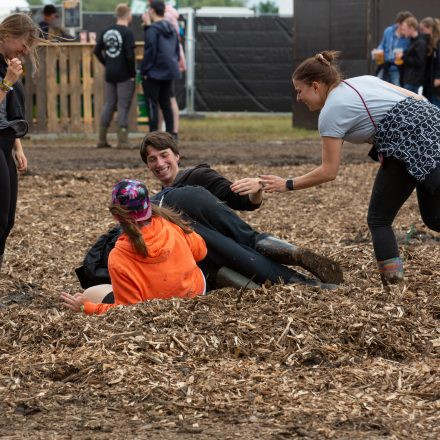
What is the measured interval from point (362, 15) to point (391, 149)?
14.4m

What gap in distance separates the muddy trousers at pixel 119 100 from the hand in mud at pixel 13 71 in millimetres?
9662

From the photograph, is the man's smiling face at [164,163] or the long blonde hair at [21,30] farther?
the man's smiling face at [164,163]

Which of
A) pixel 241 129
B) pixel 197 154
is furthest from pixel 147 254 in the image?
pixel 241 129

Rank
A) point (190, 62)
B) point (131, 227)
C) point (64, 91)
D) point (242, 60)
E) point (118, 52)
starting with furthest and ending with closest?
point (242, 60), point (190, 62), point (64, 91), point (118, 52), point (131, 227)

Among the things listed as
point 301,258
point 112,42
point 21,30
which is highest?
point 21,30

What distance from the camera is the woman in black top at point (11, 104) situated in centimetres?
625

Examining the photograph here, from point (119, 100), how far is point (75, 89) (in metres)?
2.00

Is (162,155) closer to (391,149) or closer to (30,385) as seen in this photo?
(391,149)

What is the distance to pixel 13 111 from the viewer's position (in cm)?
641

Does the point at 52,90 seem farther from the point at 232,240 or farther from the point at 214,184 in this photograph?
the point at 232,240

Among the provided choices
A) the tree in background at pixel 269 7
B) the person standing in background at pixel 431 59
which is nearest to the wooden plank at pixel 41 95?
the person standing in background at pixel 431 59

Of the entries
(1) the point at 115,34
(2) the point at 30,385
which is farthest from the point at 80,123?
(2) the point at 30,385

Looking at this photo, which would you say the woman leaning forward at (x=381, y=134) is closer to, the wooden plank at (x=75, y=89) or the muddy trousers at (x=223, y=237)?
the muddy trousers at (x=223, y=237)

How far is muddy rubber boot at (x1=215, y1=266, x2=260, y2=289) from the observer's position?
5914mm
